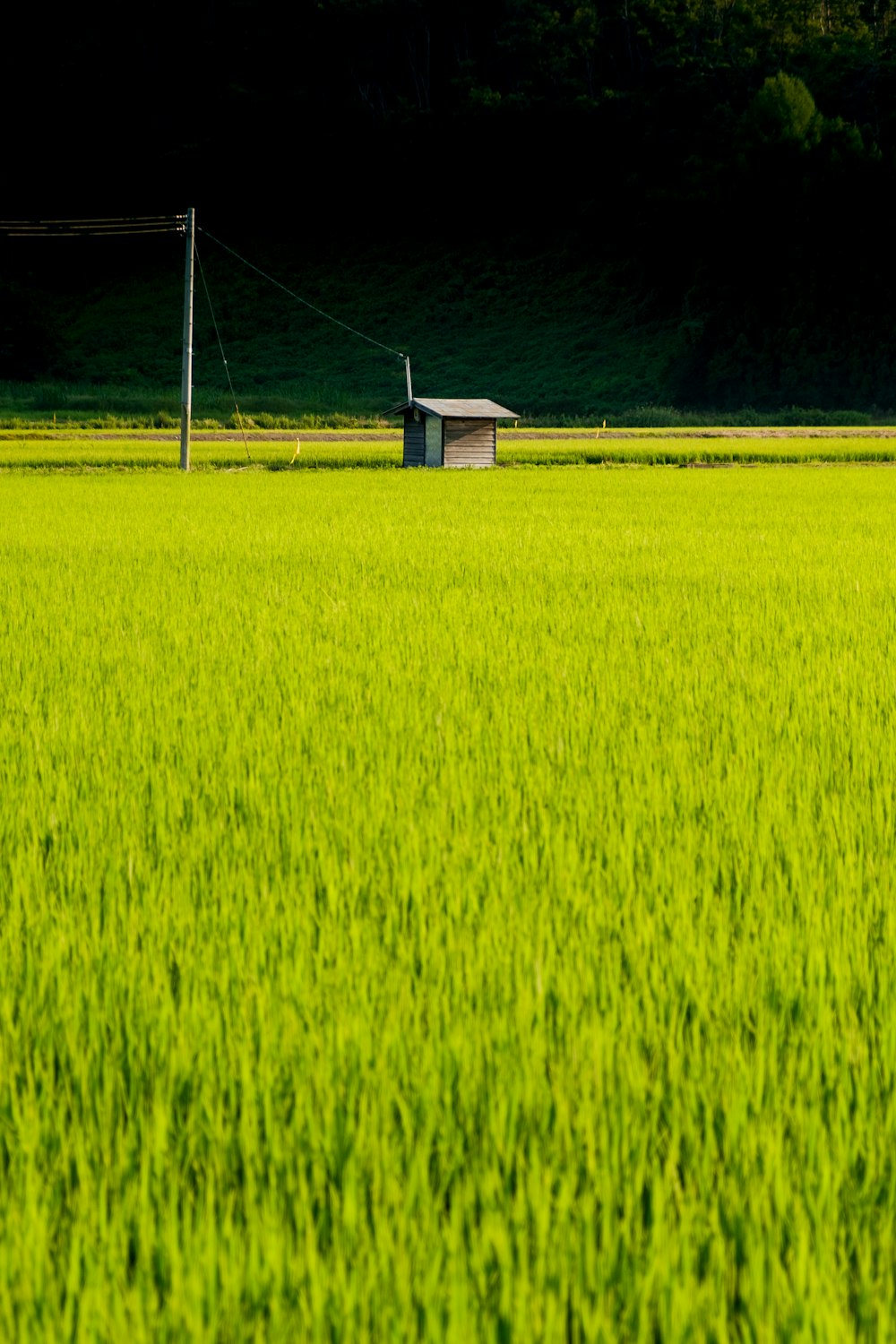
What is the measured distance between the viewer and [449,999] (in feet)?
8.00

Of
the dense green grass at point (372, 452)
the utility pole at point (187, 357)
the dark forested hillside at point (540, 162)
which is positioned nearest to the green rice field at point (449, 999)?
the utility pole at point (187, 357)

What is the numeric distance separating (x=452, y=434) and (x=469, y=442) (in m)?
0.61

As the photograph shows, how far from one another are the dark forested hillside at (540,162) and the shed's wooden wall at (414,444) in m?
35.9

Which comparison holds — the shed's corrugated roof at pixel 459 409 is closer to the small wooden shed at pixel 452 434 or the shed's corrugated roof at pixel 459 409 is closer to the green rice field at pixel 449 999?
the small wooden shed at pixel 452 434

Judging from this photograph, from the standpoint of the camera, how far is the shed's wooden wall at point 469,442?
124 ft

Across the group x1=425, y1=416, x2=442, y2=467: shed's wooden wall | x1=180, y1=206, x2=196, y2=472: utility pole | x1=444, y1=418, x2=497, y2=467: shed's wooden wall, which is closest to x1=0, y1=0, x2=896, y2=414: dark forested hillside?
x1=444, y1=418, x2=497, y2=467: shed's wooden wall

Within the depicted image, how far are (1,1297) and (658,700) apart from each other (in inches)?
177

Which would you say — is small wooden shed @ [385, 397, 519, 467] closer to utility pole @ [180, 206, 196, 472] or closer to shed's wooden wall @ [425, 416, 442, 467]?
shed's wooden wall @ [425, 416, 442, 467]

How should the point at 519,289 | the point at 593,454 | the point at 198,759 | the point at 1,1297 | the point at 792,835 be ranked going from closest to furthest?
the point at 1,1297 → the point at 792,835 → the point at 198,759 → the point at 593,454 → the point at 519,289

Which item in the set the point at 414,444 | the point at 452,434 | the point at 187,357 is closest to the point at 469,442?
the point at 452,434

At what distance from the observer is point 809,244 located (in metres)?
76.1

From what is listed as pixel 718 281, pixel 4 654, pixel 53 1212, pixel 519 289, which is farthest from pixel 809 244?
pixel 53 1212

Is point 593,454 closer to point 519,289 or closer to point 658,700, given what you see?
point 658,700

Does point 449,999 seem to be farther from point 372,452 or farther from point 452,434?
point 372,452
